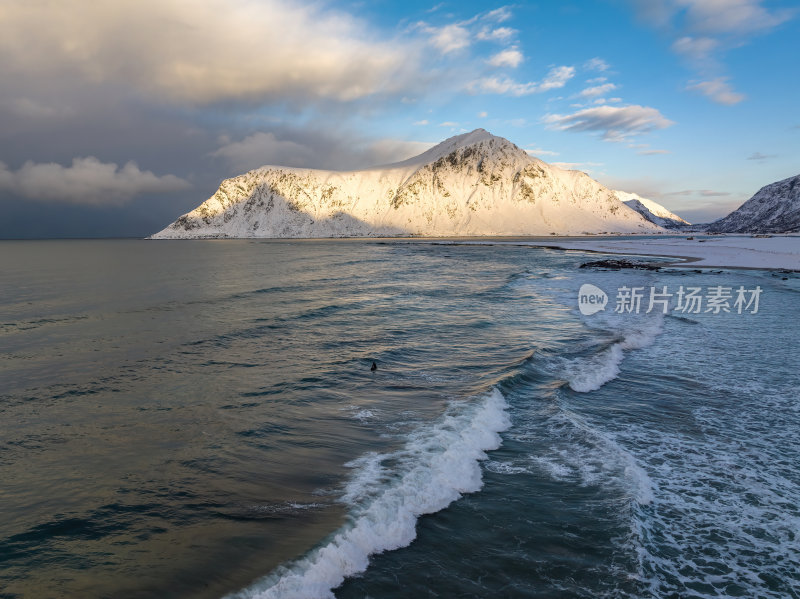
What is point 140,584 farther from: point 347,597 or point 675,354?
point 675,354

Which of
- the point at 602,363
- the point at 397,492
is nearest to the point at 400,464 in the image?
the point at 397,492

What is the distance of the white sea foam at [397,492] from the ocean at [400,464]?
0.14 ft

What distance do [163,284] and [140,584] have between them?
4446cm

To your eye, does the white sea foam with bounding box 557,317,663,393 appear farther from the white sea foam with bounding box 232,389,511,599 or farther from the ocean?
the white sea foam with bounding box 232,389,511,599

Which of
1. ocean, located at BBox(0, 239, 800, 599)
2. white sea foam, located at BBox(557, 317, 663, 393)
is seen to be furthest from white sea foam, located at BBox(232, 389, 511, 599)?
white sea foam, located at BBox(557, 317, 663, 393)

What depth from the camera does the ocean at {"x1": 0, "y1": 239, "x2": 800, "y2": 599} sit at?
6.29 metres

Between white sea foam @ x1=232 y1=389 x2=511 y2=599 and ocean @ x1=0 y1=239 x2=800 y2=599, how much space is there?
0.14 ft

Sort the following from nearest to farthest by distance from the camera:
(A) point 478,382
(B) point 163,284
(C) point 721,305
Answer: (A) point 478,382 → (C) point 721,305 → (B) point 163,284

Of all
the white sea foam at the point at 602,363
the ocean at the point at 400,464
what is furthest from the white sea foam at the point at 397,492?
the white sea foam at the point at 602,363

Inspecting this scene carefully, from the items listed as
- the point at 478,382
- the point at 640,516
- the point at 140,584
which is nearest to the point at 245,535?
the point at 140,584

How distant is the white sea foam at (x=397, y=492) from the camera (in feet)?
20.2

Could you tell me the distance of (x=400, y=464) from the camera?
9.33m

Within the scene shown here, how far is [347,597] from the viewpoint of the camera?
585 cm

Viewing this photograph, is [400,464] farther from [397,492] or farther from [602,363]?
[602,363]
